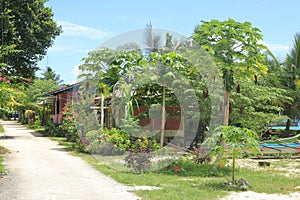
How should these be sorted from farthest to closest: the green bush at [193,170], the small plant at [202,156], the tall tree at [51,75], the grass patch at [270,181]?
the tall tree at [51,75], the small plant at [202,156], the green bush at [193,170], the grass patch at [270,181]

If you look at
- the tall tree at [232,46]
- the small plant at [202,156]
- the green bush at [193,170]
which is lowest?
the green bush at [193,170]

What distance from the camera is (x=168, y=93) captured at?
43.9ft

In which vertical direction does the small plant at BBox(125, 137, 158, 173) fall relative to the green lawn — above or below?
above

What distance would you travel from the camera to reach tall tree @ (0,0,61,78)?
18.7 m

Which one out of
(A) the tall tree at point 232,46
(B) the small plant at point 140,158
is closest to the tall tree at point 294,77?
(A) the tall tree at point 232,46

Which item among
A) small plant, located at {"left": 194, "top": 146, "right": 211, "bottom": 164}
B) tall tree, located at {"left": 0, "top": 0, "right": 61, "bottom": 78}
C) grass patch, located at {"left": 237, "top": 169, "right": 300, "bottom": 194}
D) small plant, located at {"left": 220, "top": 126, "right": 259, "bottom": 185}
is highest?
tall tree, located at {"left": 0, "top": 0, "right": 61, "bottom": 78}

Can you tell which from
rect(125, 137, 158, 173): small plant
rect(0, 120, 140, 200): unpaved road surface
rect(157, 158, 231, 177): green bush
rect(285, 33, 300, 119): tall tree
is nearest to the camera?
rect(0, 120, 140, 200): unpaved road surface

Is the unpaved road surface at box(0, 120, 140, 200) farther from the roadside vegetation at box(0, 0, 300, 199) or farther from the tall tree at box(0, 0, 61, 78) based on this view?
the tall tree at box(0, 0, 61, 78)

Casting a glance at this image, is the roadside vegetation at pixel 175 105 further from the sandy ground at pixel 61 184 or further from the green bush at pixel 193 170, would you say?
the sandy ground at pixel 61 184

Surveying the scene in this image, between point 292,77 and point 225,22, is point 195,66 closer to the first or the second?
point 225,22

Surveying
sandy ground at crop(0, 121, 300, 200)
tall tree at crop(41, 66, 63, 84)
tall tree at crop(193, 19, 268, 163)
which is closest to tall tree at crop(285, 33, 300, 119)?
sandy ground at crop(0, 121, 300, 200)

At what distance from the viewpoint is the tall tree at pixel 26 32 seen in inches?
735

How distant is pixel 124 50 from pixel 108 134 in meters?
3.45

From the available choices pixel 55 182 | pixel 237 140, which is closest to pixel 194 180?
pixel 237 140
